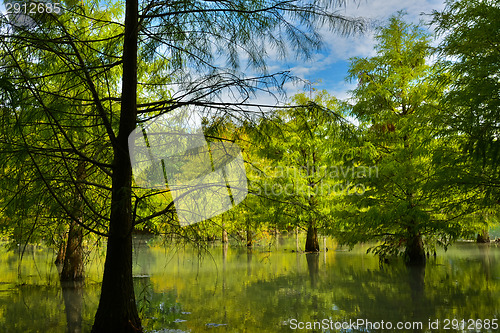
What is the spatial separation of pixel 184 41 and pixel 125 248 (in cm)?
284

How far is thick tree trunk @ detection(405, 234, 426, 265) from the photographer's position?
14.0 meters

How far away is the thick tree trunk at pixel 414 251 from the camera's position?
45.8 feet

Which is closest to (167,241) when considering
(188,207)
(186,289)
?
(188,207)

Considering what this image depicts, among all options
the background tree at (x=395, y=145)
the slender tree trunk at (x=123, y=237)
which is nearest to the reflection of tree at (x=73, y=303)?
the slender tree trunk at (x=123, y=237)

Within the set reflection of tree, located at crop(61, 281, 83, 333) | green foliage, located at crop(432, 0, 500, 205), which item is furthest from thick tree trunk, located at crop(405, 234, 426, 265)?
reflection of tree, located at crop(61, 281, 83, 333)

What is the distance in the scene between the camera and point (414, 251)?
14.1 m

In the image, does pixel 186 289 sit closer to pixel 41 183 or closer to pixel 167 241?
pixel 167 241

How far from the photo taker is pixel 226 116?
180 inches

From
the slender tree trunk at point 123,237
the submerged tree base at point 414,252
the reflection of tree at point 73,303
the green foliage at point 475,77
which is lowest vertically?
the reflection of tree at point 73,303

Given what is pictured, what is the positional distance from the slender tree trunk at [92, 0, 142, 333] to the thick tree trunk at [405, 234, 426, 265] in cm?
1200

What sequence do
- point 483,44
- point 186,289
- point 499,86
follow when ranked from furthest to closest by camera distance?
1. point 186,289
2. point 483,44
3. point 499,86

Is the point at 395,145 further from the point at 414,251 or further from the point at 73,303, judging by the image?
the point at 73,303

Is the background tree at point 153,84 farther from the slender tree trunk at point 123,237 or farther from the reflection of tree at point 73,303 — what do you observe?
the reflection of tree at point 73,303

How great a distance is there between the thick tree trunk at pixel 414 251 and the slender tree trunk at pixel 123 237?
11998 mm
